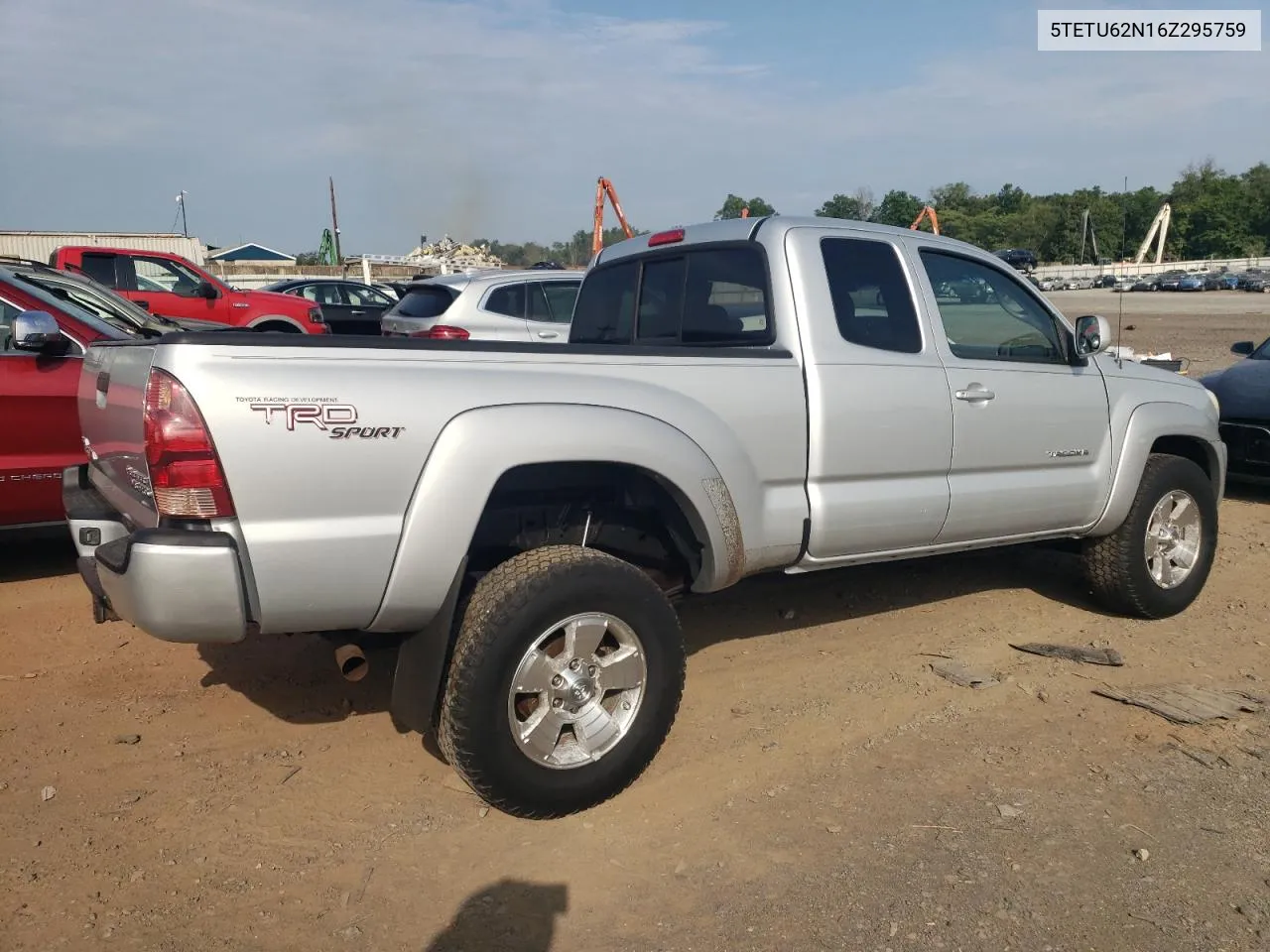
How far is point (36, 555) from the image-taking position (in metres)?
6.18

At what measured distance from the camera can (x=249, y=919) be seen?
2.84 meters

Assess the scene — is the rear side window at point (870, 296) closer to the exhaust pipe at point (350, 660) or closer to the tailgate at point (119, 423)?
the exhaust pipe at point (350, 660)

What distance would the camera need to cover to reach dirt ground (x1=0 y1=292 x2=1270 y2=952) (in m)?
2.86

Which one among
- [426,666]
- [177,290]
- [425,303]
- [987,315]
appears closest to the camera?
[426,666]

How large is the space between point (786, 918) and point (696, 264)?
8.71 ft

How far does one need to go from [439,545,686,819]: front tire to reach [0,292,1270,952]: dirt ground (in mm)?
201

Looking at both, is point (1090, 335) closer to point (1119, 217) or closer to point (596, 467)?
point (596, 467)

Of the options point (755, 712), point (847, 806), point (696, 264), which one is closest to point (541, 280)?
point (696, 264)

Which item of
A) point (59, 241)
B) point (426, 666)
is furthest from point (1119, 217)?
point (426, 666)

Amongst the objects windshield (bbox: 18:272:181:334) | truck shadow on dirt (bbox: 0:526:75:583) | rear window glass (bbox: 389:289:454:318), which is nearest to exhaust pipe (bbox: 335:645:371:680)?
truck shadow on dirt (bbox: 0:526:75:583)

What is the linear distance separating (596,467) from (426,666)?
0.85 metres

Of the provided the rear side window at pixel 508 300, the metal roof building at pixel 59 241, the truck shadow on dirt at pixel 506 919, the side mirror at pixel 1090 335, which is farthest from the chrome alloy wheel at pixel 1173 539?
the metal roof building at pixel 59 241

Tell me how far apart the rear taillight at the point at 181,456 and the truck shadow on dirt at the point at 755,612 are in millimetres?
805

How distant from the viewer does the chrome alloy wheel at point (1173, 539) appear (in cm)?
532
